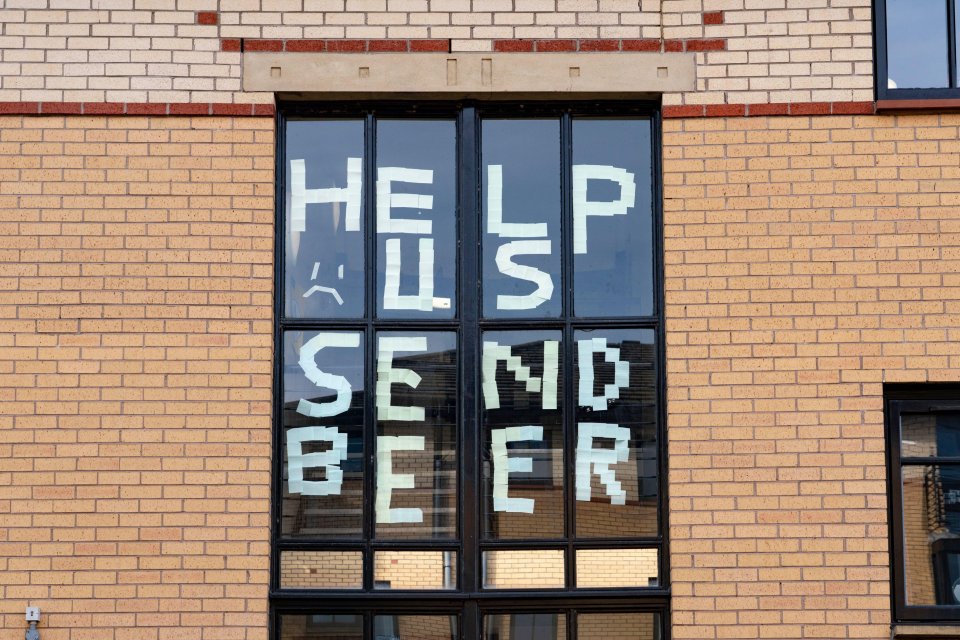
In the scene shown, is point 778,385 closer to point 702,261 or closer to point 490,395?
point 702,261

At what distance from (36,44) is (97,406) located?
7.60 ft

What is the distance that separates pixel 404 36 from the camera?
6.86 meters

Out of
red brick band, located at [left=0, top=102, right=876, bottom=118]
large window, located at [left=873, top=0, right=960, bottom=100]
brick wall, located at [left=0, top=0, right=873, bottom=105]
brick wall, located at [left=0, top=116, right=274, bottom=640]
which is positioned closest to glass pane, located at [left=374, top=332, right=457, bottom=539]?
brick wall, located at [left=0, top=116, right=274, bottom=640]

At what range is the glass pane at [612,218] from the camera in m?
6.87

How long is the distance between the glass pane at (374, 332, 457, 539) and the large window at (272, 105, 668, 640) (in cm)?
1

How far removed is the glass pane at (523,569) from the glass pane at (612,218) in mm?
1534

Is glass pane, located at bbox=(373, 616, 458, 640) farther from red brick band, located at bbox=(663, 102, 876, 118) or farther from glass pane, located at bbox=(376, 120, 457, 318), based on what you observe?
red brick band, located at bbox=(663, 102, 876, 118)

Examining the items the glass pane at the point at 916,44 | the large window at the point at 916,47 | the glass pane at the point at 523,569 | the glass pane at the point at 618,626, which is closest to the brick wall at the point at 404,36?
the large window at the point at 916,47

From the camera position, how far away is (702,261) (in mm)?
6684

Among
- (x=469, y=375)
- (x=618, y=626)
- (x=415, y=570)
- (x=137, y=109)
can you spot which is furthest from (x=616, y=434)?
(x=137, y=109)

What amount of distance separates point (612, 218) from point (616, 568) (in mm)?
2193

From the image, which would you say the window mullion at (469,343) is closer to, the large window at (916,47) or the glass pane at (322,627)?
the glass pane at (322,627)

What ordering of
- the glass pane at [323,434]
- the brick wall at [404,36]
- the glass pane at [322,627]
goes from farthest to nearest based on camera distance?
the brick wall at [404,36]
the glass pane at [323,434]
the glass pane at [322,627]

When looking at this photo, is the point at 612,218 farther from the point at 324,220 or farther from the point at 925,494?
the point at 925,494
